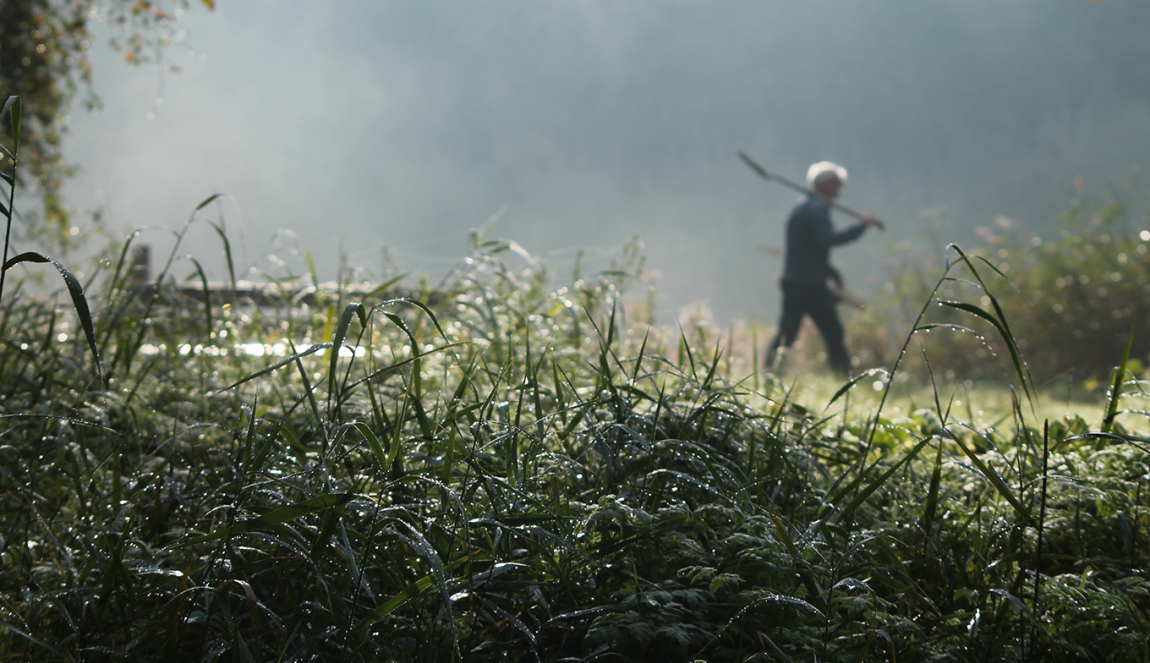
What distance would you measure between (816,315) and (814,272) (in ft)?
1.16

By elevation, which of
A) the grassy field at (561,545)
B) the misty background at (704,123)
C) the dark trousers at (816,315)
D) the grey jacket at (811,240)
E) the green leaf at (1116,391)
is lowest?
the grassy field at (561,545)

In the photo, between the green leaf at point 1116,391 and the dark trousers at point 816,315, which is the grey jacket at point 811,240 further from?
the green leaf at point 1116,391

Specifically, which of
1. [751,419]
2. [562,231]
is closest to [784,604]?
[751,419]

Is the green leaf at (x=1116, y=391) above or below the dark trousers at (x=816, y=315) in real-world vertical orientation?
below

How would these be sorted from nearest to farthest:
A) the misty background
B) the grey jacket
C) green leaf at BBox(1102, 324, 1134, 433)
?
green leaf at BBox(1102, 324, 1134, 433) → the grey jacket → the misty background

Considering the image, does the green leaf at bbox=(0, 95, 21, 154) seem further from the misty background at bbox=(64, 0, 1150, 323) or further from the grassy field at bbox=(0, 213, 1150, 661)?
Result: the misty background at bbox=(64, 0, 1150, 323)

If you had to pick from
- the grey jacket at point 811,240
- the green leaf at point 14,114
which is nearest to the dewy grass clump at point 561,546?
the green leaf at point 14,114

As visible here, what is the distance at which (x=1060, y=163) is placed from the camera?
1806cm

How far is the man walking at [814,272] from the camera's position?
5.87m

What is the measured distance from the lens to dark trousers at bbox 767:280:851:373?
5.86 metres

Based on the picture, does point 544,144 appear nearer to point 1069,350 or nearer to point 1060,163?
point 1060,163

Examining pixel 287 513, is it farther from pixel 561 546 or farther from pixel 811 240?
pixel 811 240

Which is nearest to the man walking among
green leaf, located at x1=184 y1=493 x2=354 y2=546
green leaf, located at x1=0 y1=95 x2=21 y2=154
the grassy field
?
the grassy field

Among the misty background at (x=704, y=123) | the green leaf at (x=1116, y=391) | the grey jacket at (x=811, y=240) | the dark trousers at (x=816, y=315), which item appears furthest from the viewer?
the misty background at (x=704, y=123)
